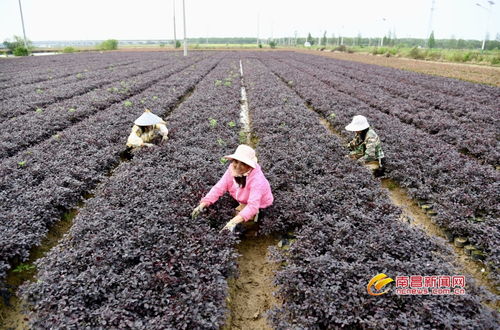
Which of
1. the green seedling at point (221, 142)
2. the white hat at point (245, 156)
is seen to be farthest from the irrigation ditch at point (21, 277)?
the green seedling at point (221, 142)

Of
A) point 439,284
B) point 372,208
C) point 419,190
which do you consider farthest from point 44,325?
point 419,190

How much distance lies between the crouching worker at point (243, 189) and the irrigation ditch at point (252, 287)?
372 millimetres

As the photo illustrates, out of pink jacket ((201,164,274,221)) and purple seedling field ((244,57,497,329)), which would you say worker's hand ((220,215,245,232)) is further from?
purple seedling field ((244,57,497,329))

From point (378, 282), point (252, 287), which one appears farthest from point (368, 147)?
point (252, 287)

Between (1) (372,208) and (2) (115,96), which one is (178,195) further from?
(2) (115,96)

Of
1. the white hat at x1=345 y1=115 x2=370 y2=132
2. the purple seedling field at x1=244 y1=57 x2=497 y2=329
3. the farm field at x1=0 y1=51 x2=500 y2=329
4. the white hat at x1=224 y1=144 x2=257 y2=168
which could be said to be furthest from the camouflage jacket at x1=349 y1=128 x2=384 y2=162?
the white hat at x1=224 y1=144 x2=257 y2=168

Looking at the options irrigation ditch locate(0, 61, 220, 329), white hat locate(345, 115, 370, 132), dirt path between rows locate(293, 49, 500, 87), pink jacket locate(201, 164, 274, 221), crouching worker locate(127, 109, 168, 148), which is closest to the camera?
irrigation ditch locate(0, 61, 220, 329)

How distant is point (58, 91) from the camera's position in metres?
16.5

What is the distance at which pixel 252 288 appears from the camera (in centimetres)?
435

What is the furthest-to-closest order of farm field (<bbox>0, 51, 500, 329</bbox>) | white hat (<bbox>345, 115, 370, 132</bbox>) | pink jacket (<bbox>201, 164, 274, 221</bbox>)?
white hat (<bbox>345, 115, 370, 132</bbox>), pink jacket (<bbox>201, 164, 274, 221</bbox>), farm field (<bbox>0, 51, 500, 329</bbox>)

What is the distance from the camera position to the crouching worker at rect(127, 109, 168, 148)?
802cm

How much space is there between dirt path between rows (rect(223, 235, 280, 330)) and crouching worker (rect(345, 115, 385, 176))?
3547mm

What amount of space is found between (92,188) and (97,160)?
3.38 ft

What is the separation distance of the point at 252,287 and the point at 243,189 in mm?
1471
